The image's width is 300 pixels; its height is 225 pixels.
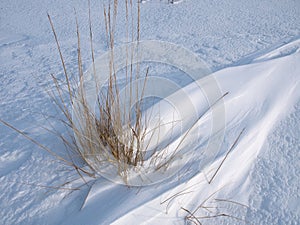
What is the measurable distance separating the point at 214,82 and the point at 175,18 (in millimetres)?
1075

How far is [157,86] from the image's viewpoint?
5.09ft

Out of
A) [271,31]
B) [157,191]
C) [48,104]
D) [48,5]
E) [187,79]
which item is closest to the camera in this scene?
[157,191]

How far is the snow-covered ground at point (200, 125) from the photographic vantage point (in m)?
0.98

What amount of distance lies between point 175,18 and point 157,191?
1765 millimetres

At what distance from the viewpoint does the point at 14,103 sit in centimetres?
149

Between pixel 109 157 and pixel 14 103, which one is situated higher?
pixel 14 103

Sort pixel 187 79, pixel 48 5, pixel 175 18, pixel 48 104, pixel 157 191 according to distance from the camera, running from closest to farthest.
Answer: pixel 157 191, pixel 48 104, pixel 187 79, pixel 175 18, pixel 48 5

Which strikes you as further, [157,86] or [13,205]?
[157,86]

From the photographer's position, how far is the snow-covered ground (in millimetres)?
985

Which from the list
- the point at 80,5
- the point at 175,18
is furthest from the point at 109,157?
the point at 80,5

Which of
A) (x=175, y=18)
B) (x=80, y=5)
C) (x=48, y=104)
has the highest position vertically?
(x=80, y=5)

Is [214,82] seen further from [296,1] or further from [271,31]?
[296,1]

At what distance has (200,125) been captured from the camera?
4.17ft

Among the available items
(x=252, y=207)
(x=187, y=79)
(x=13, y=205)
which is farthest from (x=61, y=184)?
(x=187, y=79)
